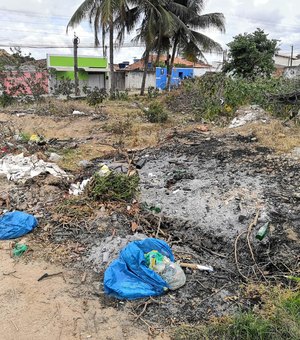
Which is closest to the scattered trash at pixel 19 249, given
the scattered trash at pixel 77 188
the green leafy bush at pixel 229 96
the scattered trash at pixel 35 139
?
the scattered trash at pixel 77 188

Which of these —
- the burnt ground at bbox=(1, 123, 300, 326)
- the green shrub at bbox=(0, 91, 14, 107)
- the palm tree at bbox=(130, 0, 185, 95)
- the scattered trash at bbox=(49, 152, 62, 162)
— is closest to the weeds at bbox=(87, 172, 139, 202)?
the burnt ground at bbox=(1, 123, 300, 326)

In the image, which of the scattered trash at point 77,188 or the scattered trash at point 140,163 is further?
the scattered trash at point 140,163

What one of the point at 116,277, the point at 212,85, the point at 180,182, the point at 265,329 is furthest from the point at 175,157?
the point at 212,85

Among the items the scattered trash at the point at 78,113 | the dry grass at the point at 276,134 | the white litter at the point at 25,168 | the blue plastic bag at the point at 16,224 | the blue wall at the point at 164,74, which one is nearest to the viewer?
the blue plastic bag at the point at 16,224

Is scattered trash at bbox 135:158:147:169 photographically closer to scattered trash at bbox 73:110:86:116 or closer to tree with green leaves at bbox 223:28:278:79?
scattered trash at bbox 73:110:86:116

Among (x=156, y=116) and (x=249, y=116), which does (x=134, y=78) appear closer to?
(x=156, y=116)

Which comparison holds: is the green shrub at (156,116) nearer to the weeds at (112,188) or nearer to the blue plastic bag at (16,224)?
the weeds at (112,188)

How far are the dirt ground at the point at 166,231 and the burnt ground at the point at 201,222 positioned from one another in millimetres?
12

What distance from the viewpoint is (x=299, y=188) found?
480 centimetres

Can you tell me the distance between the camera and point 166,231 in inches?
161

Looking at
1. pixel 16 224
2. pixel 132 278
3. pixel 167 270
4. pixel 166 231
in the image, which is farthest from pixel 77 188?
pixel 167 270

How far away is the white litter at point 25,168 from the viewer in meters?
5.77

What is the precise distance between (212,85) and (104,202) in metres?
7.96

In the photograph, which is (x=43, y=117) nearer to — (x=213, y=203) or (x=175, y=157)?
(x=175, y=157)
